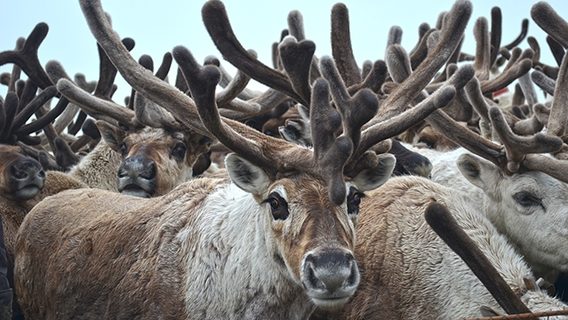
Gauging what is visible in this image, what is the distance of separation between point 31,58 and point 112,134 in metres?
1.91

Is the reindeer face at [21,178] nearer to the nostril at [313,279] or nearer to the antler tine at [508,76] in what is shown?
the nostril at [313,279]

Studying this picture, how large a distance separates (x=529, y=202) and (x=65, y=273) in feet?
9.71

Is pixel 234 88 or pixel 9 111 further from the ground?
pixel 234 88

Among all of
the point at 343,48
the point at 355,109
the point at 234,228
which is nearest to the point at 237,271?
the point at 234,228

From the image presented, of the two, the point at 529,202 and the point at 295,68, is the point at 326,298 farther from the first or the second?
the point at 529,202

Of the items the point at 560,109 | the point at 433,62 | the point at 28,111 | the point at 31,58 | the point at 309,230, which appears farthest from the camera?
the point at 31,58

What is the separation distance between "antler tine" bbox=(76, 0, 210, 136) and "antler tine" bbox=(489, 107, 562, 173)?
1.97 m

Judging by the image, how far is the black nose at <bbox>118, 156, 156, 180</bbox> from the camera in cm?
708

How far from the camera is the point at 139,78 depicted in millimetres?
5508

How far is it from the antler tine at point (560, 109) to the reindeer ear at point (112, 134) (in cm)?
340

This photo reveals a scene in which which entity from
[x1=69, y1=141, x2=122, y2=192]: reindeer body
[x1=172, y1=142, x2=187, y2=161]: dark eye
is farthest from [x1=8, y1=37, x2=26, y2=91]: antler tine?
[x1=172, y1=142, x2=187, y2=161]: dark eye

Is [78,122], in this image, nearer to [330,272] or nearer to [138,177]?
[138,177]

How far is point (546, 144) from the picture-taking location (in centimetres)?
576

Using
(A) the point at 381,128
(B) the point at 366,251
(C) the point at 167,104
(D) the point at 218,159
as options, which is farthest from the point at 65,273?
(D) the point at 218,159
